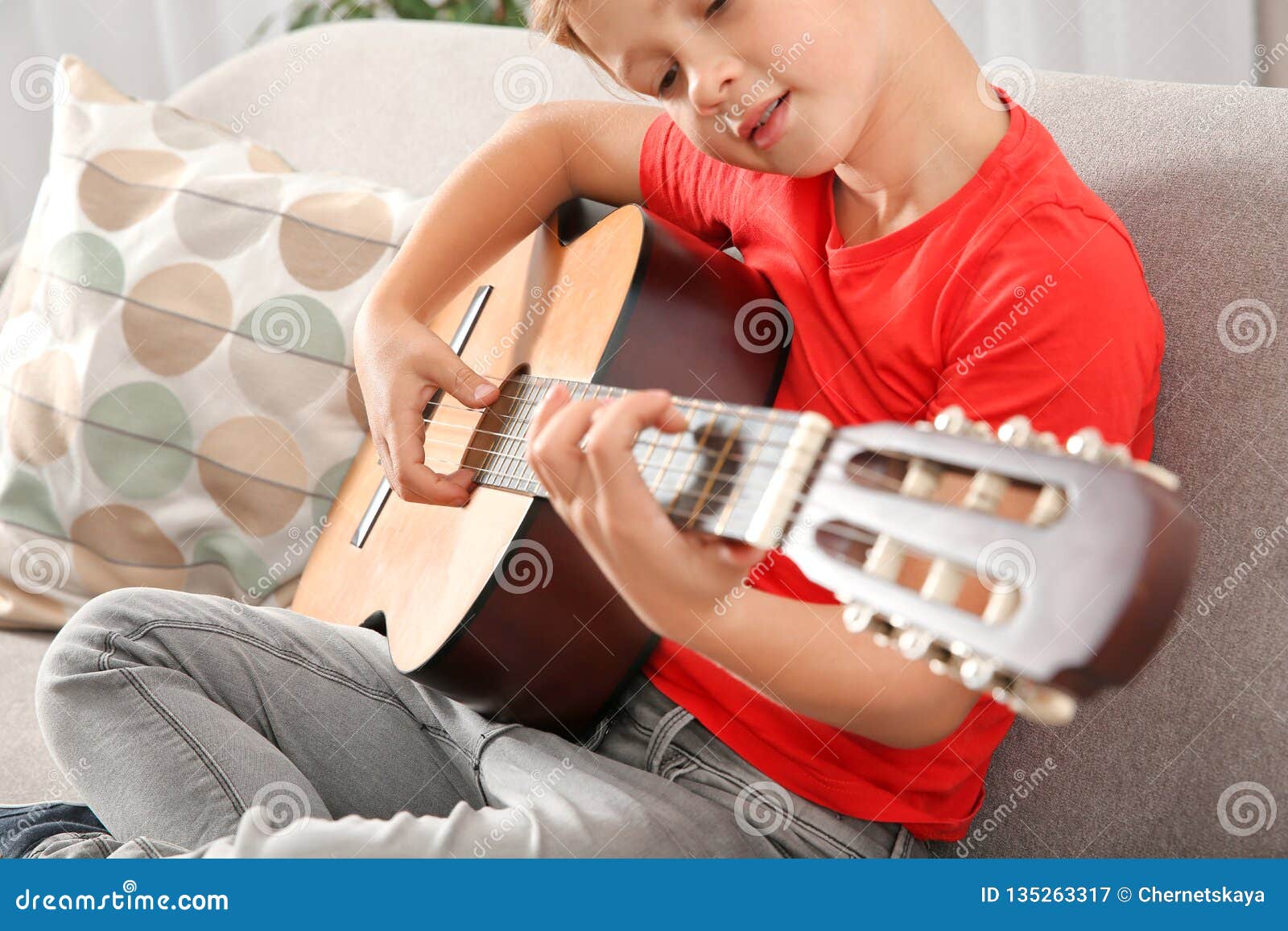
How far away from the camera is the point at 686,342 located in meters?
0.88

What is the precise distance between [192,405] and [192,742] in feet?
1.75

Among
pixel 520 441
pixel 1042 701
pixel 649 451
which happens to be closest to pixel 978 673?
pixel 1042 701

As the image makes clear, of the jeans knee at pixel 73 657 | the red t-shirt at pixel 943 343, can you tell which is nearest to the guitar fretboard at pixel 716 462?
A: the red t-shirt at pixel 943 343

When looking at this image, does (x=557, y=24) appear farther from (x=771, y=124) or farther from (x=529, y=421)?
(x=529, y=421)

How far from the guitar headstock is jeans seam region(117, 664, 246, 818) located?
57 centimetres

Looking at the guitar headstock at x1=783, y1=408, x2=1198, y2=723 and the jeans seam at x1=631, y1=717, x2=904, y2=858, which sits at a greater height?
the guitar headstock at x1=783, y1=408, x2=1198, y2=723

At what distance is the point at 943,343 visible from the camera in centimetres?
76

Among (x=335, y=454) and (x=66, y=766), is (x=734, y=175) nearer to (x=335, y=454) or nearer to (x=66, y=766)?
(x=335, y=454)

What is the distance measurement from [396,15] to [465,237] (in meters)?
1.30

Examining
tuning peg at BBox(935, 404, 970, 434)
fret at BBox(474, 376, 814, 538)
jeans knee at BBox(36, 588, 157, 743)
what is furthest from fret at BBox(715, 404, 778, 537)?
jeans knee at BBox(36, 588, 157, 743)

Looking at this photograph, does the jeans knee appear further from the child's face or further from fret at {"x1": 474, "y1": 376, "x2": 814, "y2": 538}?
the child's face

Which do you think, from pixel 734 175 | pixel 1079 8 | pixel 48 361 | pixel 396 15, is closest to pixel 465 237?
pixel 734 175

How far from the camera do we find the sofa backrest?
738mm

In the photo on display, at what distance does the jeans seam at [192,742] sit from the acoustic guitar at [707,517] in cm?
17
